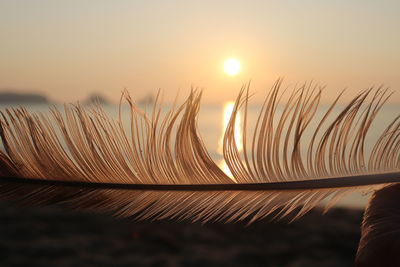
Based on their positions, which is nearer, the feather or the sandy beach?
the feather

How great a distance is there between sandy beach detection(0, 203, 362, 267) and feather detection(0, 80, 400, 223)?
9.72ft

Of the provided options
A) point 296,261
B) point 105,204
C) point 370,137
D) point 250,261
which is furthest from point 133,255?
point 370,137

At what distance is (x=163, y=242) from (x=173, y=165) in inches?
161

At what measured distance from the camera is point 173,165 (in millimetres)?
1593

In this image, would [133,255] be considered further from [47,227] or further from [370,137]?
[370,137]

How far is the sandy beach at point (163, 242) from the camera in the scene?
4.93m

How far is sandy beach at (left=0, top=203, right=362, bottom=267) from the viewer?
4.93 metres

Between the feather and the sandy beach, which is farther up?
the feather

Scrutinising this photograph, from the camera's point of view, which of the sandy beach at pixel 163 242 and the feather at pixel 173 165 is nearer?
the feather at pixel 173 165

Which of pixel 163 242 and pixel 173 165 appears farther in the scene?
pixel 163 242

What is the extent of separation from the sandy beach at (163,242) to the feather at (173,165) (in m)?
2.96

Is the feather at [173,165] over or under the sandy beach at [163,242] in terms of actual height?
over

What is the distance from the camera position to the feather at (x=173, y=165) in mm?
1483

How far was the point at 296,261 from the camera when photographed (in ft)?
16.2
